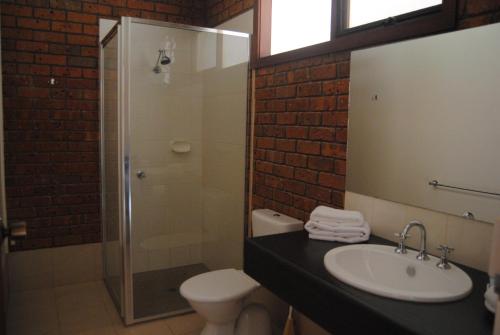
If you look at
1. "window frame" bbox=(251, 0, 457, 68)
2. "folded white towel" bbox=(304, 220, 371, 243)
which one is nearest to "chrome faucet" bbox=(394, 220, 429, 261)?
"folded white towel" bbox=(304, 220, 371, 243)

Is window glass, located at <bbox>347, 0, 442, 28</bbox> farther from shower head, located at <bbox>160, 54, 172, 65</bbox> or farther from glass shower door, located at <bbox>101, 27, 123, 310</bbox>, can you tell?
glass shower door, located at <bbox>101, 27, 123, 310</bbox>

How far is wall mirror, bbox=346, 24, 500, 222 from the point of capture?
4.43 ft

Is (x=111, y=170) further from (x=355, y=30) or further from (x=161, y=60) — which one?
(x=355, y=30)

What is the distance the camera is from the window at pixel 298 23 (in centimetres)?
220

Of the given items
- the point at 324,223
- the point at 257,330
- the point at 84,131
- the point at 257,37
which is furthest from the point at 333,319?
the point at 84,131

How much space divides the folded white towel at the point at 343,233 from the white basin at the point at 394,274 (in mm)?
81

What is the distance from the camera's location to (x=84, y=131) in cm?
304

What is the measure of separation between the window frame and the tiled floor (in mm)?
1830

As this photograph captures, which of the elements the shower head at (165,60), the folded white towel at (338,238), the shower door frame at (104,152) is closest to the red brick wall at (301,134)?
the folded white towel at (338,238)

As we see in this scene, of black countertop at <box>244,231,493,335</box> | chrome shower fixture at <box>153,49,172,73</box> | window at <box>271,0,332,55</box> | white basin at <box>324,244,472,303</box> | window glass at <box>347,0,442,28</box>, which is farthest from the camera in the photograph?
chrome shower fixture at <box>153,49,172,73</box>

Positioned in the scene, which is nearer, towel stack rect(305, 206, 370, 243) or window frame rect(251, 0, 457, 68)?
window frame rect(251, 0, 457, 68)

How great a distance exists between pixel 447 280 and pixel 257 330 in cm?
118

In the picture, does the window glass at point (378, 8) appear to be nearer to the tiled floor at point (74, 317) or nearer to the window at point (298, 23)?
the window at point (298, 23)

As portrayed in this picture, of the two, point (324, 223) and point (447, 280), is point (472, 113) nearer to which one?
point (447, 280)
